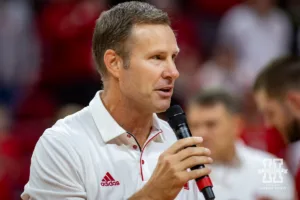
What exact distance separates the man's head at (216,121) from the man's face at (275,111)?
66 centimetres

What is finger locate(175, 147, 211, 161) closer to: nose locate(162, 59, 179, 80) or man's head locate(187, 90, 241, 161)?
nose locate(162, 59, 179, 80)

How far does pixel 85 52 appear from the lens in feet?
28.5

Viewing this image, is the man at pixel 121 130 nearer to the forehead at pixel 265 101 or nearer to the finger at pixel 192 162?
the finger at pixel 192 162

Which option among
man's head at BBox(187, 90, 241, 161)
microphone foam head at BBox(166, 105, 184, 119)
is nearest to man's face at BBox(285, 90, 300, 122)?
man's head at BBox(187, 90, 241, 161)

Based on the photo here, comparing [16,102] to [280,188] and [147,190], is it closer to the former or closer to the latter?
[280,188]

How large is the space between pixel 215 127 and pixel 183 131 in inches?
120

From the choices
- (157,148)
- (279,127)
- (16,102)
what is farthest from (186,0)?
(157,148)

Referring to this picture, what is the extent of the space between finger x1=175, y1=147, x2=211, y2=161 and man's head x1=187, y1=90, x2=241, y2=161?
9.73 feet

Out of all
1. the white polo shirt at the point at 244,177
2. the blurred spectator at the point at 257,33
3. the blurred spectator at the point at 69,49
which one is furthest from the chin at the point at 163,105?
the blurred spectator at the point at 257,33

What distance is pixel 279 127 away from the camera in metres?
5.06

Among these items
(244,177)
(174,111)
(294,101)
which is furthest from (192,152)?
(244,177)

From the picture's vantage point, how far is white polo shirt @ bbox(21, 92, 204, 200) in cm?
317

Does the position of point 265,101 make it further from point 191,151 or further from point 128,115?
point 191,151

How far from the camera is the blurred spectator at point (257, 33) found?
350 inches
